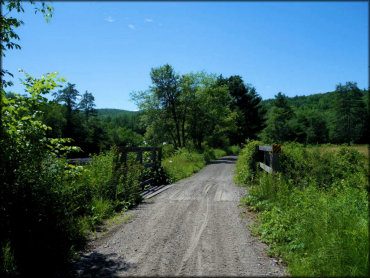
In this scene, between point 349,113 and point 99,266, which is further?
point 349,113

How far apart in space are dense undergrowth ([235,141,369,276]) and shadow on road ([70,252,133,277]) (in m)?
2.50

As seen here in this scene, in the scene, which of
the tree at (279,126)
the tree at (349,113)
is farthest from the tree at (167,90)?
the tree at (349,113)

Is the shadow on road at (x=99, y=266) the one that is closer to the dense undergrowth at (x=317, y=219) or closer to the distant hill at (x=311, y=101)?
the dense undergrowth at (x=317, y=219)

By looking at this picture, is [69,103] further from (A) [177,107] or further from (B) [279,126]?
(B) [279,126]

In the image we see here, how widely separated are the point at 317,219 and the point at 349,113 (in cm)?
6281

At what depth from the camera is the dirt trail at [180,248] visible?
139 inches

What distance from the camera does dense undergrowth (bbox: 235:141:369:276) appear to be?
3.28 meters

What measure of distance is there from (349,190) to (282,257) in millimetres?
2633

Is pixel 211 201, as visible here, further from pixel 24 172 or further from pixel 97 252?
pixel 24 172

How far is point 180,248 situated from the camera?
429 centimetres

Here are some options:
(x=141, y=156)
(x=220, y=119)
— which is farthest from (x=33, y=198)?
(x=220, y=119)

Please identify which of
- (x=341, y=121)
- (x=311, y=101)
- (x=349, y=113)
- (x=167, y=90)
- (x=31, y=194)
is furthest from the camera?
(x=311, y=101)

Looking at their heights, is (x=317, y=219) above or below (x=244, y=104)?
below

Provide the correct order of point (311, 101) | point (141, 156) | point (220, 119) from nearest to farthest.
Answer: point (141, 156) < point (220, 119) < point (311, 101)
